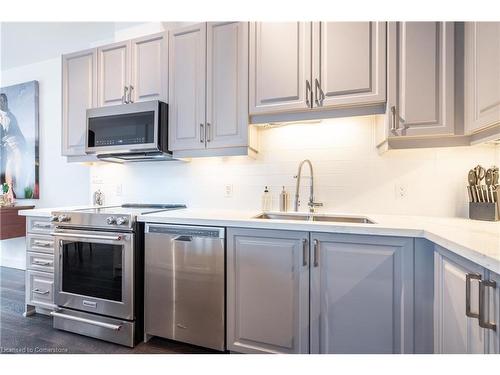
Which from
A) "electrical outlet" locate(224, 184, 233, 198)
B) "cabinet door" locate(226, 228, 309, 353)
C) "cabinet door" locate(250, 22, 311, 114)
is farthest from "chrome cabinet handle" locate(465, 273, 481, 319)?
"electrical outlet" locate(224, 184, 233, 198)

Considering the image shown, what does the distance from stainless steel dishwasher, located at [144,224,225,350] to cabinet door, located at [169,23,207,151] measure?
29.9 inches

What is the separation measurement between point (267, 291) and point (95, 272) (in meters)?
1.31

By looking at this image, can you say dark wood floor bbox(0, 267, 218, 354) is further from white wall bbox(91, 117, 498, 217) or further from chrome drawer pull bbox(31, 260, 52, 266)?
white wall bbox(91, 117, 498, 217)

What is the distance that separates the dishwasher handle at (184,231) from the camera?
1.61 meters

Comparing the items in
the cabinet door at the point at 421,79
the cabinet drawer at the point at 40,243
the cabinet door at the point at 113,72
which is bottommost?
the cabinet drawer at the point at 40,243

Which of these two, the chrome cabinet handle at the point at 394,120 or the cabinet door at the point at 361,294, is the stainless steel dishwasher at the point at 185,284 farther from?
the chrome cabinet handle at the point at 394,120

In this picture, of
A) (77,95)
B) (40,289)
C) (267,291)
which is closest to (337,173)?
(267,291)

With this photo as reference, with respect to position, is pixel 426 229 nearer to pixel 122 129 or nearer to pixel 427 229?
pixel 427 229

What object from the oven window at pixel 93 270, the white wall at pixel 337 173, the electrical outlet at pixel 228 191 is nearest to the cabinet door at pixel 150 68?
the white wall at pixel 337 173

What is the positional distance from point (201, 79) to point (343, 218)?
1553 mm

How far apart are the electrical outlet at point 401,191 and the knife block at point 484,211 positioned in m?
0.37

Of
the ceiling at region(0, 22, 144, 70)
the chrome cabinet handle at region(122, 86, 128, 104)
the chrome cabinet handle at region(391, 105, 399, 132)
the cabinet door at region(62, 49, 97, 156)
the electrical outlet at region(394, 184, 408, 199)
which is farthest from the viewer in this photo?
the ceiling at region(0, 22, 144, 70)

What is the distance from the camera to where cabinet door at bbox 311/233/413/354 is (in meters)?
1.30
